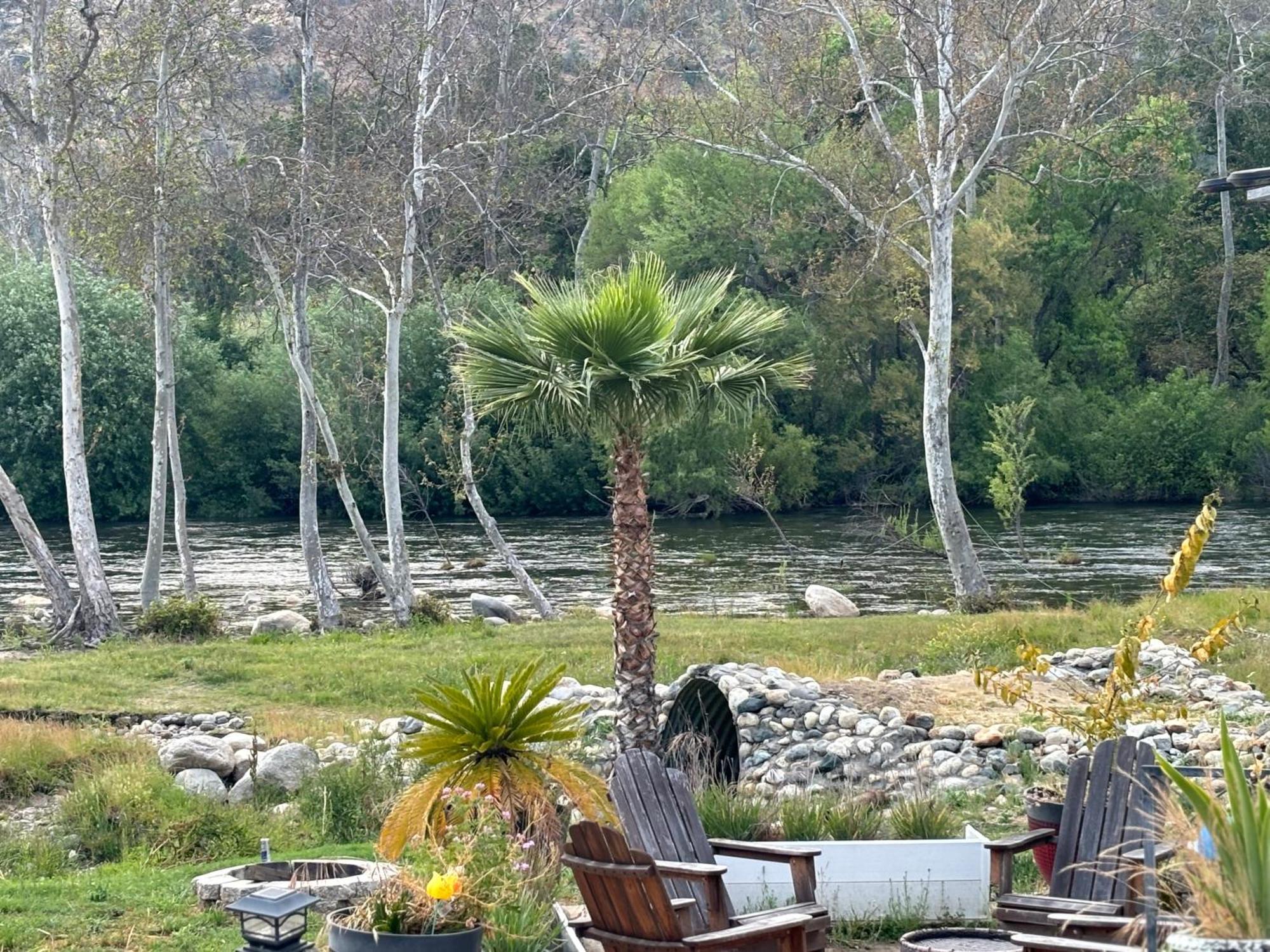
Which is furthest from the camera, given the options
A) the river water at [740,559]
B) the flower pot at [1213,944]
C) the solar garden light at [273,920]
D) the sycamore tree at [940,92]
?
the river water at [740,559]

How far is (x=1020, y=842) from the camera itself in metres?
7.03

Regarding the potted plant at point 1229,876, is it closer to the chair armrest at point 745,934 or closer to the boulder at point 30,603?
the chair armrest at point 745,934

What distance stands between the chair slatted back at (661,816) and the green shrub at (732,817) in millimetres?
1417

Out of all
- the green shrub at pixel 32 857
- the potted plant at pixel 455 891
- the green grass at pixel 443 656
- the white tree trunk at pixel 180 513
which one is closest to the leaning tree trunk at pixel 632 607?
the potted plant at pixel 455 891

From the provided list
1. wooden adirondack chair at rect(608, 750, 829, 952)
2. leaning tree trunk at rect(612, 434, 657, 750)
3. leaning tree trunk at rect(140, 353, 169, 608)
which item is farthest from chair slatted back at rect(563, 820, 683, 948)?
leaning tree trunk at rect(140, 353, 169, 608)

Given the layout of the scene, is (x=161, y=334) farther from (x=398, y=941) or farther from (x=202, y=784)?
(x=398, y=941)

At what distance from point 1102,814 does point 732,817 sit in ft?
7.55

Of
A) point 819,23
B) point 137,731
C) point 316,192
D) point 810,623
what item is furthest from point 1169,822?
point 819,23

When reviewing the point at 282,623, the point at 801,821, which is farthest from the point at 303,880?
the point at 282,623

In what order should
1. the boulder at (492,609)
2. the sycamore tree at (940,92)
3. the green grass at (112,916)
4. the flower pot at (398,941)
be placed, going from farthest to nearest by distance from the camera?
the boulder at (492,609) < the sycamore tree at (940,92) < the green grass at (112,916) < the flower pot at (398,941)

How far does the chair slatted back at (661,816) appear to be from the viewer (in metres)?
6.68

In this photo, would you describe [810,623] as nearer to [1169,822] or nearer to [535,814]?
[535,814]

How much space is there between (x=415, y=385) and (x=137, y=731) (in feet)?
99.7

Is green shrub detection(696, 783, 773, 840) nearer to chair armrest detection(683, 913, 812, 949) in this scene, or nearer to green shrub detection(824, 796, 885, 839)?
green shrub detection(824, 796, 885, 839)
